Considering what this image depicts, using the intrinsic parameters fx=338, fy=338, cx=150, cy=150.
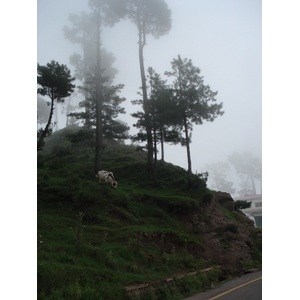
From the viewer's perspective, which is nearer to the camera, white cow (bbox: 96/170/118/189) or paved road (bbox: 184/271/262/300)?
paved road (bbox: 184/271/262/300)

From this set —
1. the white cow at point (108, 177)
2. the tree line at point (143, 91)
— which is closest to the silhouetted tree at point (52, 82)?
the tree line at point (143, 91)

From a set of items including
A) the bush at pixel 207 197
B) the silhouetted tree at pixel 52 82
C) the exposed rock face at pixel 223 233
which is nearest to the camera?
the exposed rock face at pixel 223 233

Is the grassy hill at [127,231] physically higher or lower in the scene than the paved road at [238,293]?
higher

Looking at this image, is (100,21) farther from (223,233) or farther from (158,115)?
(223,233)

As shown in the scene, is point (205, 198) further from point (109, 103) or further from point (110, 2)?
point (110, 2)

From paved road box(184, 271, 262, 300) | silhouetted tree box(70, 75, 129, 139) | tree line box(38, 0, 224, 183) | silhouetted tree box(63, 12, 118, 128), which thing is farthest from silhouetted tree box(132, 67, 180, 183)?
paved road box(184, 271, 262, 300)

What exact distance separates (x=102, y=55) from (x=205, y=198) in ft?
27.4

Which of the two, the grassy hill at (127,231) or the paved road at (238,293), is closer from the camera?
the paved road at (238,293)

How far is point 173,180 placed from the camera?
14.8 metres

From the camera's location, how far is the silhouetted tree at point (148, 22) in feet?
45.4

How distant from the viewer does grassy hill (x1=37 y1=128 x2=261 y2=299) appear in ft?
23.6

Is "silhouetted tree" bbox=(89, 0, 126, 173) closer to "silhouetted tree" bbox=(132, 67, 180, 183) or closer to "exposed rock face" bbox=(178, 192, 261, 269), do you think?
"silhouetted tree" bbox=(132, 67, 180, 183)

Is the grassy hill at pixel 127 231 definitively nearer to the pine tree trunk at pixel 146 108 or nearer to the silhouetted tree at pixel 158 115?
the pine tree trunk at pixel 146 108
